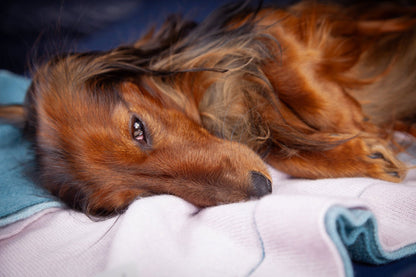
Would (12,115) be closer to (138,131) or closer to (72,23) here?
(72,23)

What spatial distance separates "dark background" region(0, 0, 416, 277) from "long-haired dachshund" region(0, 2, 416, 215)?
0.14 metres

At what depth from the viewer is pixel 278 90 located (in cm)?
126

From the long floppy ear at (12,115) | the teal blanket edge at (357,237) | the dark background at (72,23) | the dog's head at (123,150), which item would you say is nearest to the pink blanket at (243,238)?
the teal blanket edge at (357,237)

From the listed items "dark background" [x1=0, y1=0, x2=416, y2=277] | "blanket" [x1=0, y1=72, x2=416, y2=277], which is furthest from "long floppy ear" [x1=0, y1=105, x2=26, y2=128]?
"blanket" [x1=0, y1=72, x2=416, y2=277]

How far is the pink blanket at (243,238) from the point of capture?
0.65 meters

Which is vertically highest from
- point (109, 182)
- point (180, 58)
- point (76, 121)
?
point (180, 58)

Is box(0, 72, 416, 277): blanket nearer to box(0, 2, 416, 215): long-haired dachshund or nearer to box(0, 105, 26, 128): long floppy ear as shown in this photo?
box(0, 2, 416, 215): long-haired dachshund

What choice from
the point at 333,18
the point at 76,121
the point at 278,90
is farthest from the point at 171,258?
the point at 333,18

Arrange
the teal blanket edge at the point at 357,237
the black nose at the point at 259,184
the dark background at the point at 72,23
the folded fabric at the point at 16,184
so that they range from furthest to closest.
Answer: the dark background at the point at 72,23, the folded fabric at the point at 16,184, the black nose at the point at 259,184, the teal blanket edge at the point at 357,237

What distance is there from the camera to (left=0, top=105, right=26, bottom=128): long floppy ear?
5.24ft

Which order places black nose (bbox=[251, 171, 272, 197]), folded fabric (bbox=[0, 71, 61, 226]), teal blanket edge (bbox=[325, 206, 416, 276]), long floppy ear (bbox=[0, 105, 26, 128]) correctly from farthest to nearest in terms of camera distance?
long floppy ear (bbox=[0, 105, 26, 128])
folded fabric (bbox=[0, 71, 61, 226])
black nose (bbox=[251, 171, 272, 197])
teal blanket edge (bbox=[325, 206, 416, 276])

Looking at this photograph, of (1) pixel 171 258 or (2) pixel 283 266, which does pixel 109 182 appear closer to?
(1) pixel 171 258

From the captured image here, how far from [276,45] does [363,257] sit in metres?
0.87

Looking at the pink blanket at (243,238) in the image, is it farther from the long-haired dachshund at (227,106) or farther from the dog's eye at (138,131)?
the dog's eye at (138,131)
